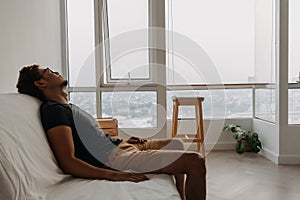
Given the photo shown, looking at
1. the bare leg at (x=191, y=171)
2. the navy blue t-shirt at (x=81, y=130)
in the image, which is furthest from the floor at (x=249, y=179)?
the navy blue t-shirt at (x=81, y=130)

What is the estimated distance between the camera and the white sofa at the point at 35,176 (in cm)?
136

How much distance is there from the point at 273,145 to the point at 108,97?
2.06m

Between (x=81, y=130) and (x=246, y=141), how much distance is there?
3.15 m

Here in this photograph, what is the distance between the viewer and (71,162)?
1.77m

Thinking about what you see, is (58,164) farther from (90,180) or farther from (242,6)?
(242,6)

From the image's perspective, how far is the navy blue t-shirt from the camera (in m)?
1.83

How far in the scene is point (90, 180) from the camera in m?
1.72

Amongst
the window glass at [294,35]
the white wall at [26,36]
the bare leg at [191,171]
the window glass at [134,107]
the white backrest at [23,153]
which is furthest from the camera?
the window glass at [134,107]

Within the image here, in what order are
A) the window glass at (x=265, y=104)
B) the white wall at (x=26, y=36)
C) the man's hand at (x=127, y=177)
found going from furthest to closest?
the window glass at (x=265, y=104) < the white wall at (x=26, y=36) < the man's hand at (x=127, y=177)

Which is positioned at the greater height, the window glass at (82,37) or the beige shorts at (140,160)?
the window glass at (82,37)

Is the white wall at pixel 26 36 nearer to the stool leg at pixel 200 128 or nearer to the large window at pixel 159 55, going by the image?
the large window at pixel 159 55

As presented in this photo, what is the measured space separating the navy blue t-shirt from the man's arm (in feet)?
0.15

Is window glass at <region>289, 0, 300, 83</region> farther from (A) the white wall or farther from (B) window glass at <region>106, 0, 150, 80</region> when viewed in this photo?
(A) the white wall

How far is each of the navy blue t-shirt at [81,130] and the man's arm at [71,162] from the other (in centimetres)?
5
